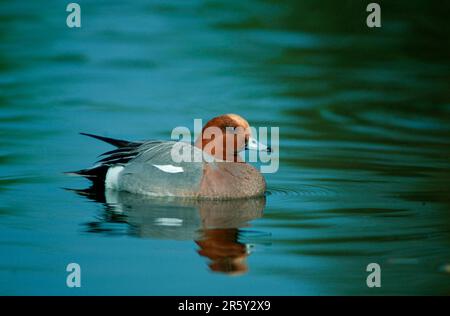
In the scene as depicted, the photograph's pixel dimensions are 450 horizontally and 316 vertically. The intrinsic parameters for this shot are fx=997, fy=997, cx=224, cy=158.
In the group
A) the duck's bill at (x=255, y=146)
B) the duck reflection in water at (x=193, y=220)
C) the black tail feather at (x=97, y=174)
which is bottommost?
the duck reflection in water at (x=193, y=220)

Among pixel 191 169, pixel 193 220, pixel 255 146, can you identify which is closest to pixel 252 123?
pixel 255 146

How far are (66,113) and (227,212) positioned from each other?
14.3ft

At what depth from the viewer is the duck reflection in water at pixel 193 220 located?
292 inches

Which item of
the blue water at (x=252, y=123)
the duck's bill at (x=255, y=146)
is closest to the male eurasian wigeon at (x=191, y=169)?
the duck's bill at (x=255, y=146)

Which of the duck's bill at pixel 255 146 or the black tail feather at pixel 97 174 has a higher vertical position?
the duck's bill at pixel 255 146

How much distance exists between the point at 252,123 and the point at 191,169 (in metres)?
3.01

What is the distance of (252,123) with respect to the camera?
1221 centimetres

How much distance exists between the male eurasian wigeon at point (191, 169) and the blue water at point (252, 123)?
271mm

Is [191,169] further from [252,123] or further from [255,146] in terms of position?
[252,123]

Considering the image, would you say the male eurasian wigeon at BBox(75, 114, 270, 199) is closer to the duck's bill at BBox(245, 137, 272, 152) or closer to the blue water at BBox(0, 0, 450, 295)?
the duck's bill at BBox(245, 137, 272, 152)

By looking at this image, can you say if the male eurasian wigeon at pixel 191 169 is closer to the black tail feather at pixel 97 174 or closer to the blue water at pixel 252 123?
the black tail feather at pixel 97 174
